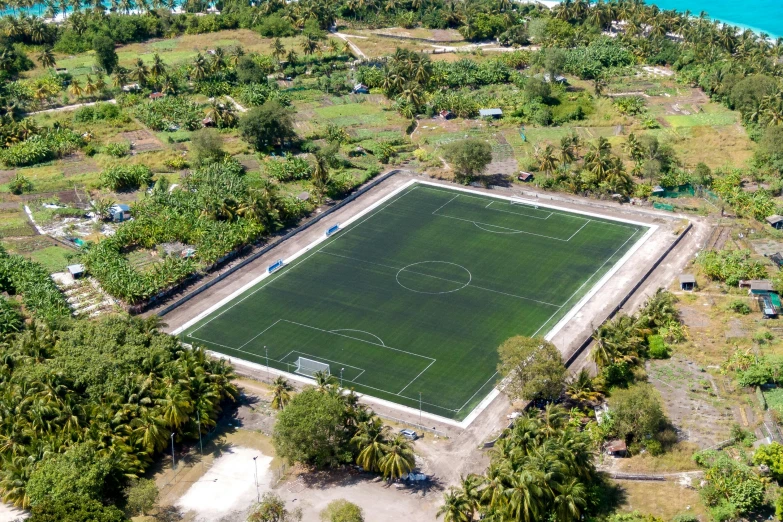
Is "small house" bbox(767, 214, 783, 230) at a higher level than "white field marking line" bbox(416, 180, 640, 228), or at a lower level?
higher

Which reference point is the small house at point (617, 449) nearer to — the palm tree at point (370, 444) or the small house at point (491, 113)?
the palm tree at point (370, 444)

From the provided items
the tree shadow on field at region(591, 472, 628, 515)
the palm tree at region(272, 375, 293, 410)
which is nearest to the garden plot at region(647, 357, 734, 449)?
the tree shadow on field at region(591, 472, 628, 515)

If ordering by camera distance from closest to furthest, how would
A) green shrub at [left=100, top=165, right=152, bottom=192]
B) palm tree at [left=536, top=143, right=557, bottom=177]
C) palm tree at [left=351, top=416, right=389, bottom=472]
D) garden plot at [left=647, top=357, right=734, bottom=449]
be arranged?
palm tree at [left=351, top=416, right=389, bottom=472] < garden plot at [left=647, top=357, right=734, bottom=449] < green shrub at [left=100, top=165, right=152, bottom=192] < palm tree at [left=536, top=143, right=557, bottom=177]

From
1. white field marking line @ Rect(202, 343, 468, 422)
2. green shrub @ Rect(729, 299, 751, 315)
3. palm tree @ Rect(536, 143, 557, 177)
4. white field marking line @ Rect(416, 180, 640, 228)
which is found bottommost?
white field marking line @ Rect(202, 343, 468, 422)

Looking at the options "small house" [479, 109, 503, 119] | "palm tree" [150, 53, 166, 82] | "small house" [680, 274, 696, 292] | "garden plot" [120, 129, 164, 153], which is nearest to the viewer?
"small house" [680, 274, 696, 292]

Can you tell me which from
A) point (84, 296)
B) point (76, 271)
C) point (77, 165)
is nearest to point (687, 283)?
point (84, 296)

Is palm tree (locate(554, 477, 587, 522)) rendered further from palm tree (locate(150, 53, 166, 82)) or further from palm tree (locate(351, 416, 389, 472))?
palm tree (locate(150, 53, 166, 82))

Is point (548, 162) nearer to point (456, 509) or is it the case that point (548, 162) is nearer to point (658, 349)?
point (658, 349)
